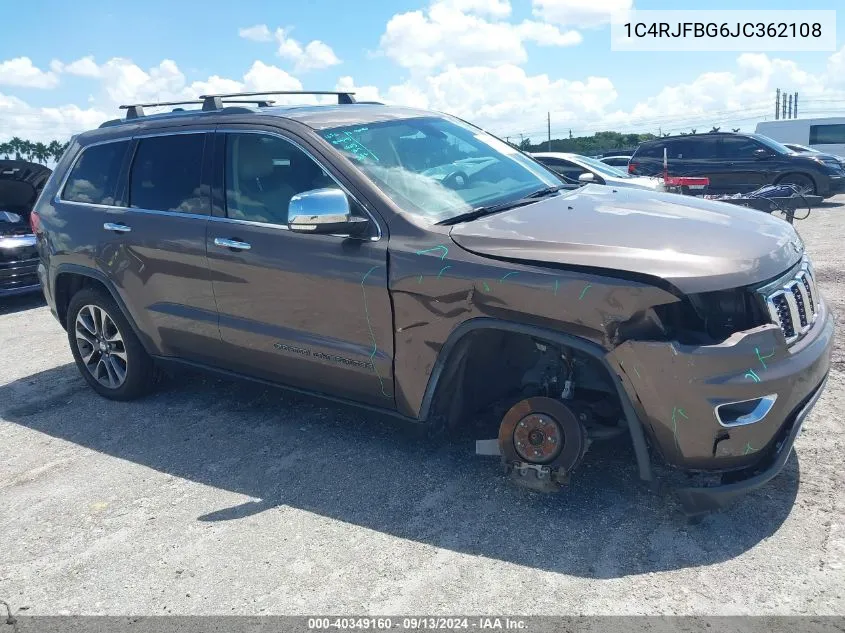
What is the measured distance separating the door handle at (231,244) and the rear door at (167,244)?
0.13 meters

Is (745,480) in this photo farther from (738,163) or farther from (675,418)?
(738,163)

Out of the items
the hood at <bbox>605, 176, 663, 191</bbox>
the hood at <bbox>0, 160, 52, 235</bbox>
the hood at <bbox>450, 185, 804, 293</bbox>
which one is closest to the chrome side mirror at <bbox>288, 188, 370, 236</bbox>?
the hood at <bbox>450, 185, 804, 293</bbox>

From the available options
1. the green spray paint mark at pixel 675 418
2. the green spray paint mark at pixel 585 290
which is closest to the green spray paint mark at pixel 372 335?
the green spray paint mark at pixel 585 290

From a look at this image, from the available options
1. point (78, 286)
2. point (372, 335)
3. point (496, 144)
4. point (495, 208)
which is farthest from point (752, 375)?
point (78, 286)

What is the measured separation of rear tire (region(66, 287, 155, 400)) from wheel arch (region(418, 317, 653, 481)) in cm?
242

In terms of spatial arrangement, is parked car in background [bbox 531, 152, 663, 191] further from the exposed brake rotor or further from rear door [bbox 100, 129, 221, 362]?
the exposed brake rotor

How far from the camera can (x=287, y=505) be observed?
11.8 ft

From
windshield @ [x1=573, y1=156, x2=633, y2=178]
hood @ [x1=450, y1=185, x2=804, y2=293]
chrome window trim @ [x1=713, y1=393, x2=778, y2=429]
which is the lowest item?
chrome window trim @ [x1=713, y1=393, x2=778, y2=429]

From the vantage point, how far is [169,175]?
4562mm

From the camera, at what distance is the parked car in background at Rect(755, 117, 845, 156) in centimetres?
2208

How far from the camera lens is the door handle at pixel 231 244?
13.3 ft

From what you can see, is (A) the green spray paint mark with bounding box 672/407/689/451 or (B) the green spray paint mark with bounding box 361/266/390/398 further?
(B) the green spray paint mark with bounding box 361/266/390/398

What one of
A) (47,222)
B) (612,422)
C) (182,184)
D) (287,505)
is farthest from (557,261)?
(47,222)

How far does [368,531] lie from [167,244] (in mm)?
2211
